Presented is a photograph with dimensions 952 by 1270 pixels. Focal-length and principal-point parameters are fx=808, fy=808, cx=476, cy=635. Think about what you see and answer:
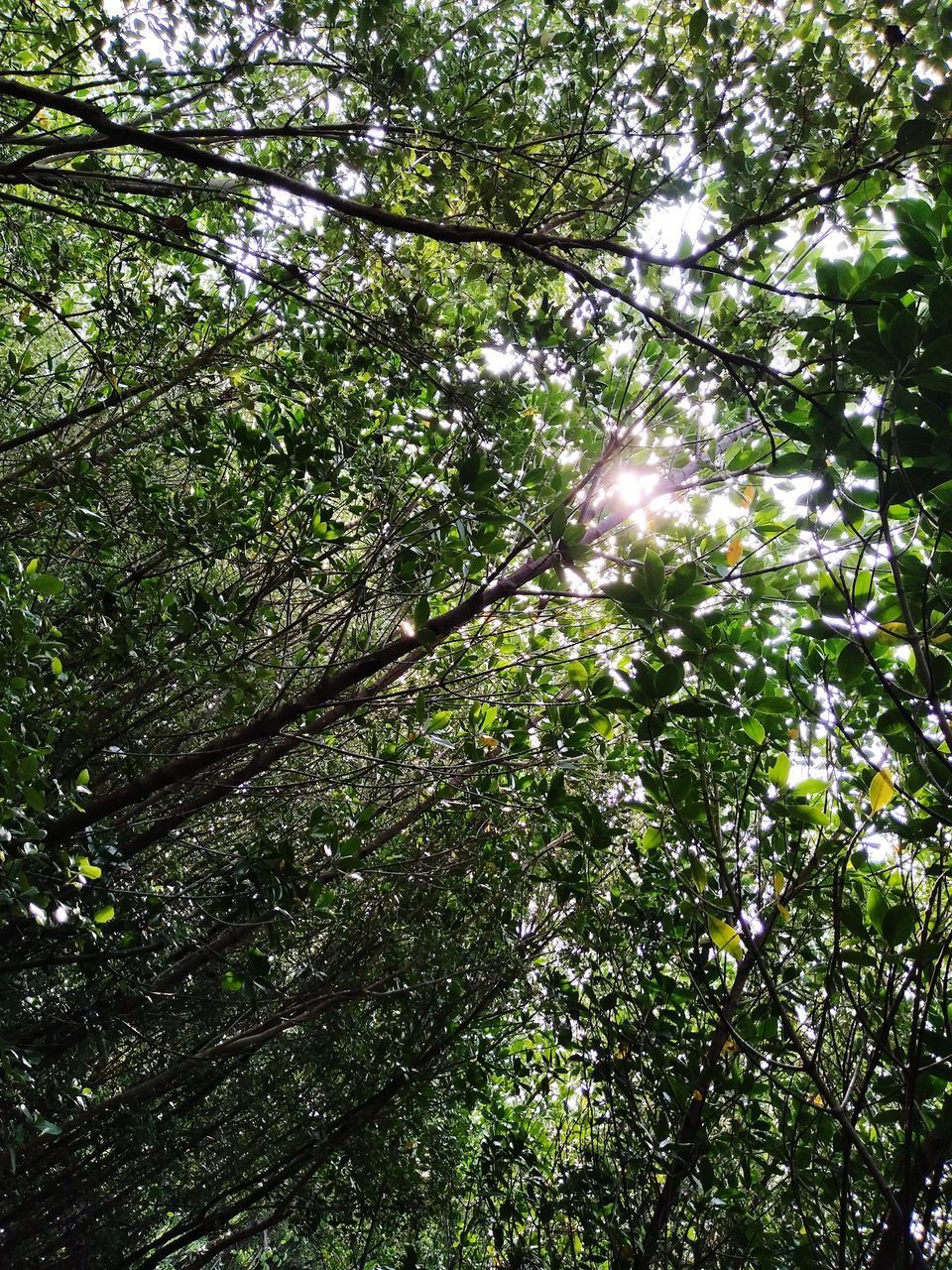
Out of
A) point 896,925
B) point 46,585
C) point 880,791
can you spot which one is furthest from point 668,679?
point 46,585

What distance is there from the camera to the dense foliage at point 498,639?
4.69 feet

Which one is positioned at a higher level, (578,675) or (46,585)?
(578,675)

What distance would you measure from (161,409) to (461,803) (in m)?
1.73

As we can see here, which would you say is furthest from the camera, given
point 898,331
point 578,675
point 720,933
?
point 578,675

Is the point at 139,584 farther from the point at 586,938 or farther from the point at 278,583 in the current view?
the point at 586,938

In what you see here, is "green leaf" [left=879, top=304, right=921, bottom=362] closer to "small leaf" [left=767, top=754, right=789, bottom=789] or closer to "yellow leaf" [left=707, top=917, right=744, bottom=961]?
"small leaf" [left=767, top=754, right=789, bottom=789]

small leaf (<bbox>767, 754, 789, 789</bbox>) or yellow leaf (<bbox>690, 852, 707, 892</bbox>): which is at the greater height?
small leaf (<bbox>767, 754, 789, 789</bbox>)

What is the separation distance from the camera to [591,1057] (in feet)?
8.80

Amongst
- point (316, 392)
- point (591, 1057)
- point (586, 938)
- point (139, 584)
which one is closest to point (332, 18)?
point (316, 392)

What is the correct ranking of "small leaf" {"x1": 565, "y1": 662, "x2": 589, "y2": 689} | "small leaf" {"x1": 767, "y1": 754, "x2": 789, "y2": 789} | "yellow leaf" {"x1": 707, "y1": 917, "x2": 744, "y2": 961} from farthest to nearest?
"small leaf" {"x1": 565, "y1": 662, "x2": 589, "y2": 689}
"small leaf" {"x1": 767, "y1": 754, "x2": 789, "y2": 789}
"yellow leaf" {"x1": 707, "y1": 917, "x2": 744, "y2": 961}

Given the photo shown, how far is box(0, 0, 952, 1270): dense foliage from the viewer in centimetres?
143

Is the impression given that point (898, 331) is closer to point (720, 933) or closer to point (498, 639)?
point (720, 933)

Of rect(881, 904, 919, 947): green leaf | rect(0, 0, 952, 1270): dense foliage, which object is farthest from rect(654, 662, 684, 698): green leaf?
rect(881, 904, 919, 947): green leaf

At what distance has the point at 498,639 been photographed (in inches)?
108
